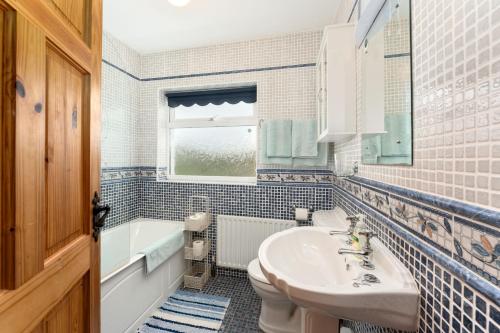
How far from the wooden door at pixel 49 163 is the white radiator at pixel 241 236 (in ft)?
4.94

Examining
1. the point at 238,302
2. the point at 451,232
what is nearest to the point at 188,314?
the point at 238,302

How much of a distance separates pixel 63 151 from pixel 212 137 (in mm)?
1957

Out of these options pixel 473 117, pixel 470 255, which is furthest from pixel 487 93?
pixel 470 255

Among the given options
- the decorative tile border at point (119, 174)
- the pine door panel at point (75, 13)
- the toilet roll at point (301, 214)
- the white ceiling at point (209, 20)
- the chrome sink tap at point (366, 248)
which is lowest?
the toilet roll at point (301, 214)

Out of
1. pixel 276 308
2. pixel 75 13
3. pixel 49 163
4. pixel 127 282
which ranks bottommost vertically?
pixel 276 308

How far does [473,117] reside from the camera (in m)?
0.50

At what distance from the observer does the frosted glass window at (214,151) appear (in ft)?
8.09

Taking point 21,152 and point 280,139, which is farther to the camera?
point 280,139

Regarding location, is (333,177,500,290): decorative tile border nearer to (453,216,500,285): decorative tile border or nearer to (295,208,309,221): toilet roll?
(453,216,500,285): decorative tile border

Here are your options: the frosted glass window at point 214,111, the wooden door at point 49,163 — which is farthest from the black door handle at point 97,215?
the frosted glass window at point 214,111

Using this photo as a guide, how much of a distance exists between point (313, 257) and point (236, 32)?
6.84 ft

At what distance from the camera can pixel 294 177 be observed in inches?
87.4

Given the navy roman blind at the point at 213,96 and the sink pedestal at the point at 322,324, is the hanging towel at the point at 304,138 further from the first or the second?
the sink pedestal at the point at 322,324

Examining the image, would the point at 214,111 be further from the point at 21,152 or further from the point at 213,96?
the point at 21,152
